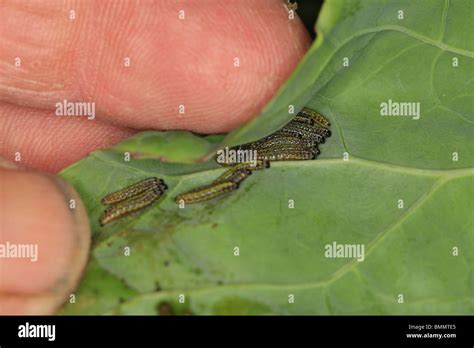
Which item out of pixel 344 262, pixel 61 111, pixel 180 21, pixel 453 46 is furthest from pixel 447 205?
pixel 61 111

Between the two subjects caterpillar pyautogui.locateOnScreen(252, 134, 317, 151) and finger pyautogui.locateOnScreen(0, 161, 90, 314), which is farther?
caterpillar pyautogui.locateOnScreen(252, 134, 317, 151)

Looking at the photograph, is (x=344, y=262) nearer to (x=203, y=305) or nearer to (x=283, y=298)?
(x=283, y=298)

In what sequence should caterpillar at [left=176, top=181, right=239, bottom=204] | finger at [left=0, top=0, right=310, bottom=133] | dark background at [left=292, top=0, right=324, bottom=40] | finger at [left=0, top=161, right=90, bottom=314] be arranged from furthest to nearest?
dark background at [left=292, top=0, right=324, bottom=40] → finger at [left=0, top=0, right=310, bottom=133] → caterpillar at [left=176, top=181, right=239, bottom=204] → finger at [left=0, top=161, right=90, bottom=314]

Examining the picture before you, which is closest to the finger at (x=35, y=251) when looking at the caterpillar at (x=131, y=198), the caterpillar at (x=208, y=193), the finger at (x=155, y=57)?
the caterpillar at (x=131, y=198)

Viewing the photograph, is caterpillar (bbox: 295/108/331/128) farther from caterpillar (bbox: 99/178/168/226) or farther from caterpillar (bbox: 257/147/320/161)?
caterpillar (bbox: 99/178/168/226)

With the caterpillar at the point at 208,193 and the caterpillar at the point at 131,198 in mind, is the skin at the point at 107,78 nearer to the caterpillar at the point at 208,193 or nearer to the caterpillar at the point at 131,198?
the caterpillar at the point at 131,198

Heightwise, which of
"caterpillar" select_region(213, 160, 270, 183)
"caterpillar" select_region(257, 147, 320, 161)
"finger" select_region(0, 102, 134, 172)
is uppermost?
"finger" select_region(0, 102, 134, 172)

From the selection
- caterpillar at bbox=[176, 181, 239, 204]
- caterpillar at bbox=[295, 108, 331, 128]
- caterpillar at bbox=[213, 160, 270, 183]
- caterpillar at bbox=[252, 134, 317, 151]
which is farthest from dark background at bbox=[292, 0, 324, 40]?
caterpillar at bbox=[176, 181, 239, 204]
